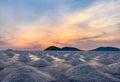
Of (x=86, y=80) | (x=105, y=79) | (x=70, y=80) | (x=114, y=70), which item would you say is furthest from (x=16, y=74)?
(x=114, y=70)

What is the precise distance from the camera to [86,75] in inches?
777

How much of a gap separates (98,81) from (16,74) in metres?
7.06

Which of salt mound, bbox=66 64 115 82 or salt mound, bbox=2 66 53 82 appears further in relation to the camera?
salt mound, bbox=66 64 115 82

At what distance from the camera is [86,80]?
734 inches

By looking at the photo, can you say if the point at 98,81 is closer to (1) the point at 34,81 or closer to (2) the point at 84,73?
(2) the point at 84,73

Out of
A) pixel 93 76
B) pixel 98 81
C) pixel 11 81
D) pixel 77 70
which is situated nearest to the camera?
pixel 11 81

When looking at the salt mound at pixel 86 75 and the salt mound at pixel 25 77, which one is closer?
the salt mound at pixel 25 77

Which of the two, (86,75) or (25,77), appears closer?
(25,77)

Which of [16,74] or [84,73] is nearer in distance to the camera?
[16,74]

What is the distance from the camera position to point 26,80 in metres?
17.1

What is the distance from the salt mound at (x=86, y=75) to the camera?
1877 cm

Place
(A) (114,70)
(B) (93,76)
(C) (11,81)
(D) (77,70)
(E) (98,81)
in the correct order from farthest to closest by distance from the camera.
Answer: (A) (114,70) < (D) (77,70) < (B) (93,76) < (E) (98,81) < (C) (11,81)

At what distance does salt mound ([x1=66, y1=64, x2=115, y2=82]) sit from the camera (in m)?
18.8

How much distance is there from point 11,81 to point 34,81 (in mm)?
1838
